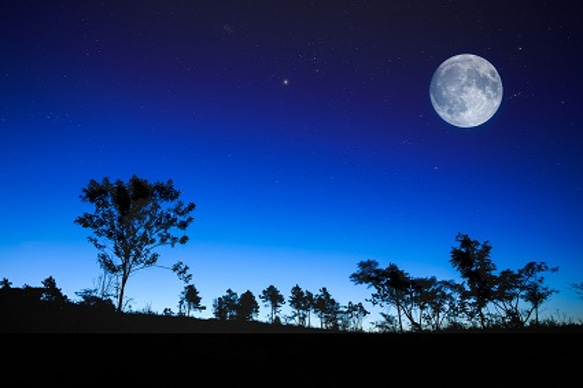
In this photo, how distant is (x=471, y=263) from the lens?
37.0m

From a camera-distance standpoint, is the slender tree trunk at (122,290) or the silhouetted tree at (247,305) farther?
the silhouetted tree at (247,305)

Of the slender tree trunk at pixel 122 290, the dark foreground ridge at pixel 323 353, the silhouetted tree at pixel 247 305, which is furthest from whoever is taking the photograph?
the silhouetted tree at pixel 247 305

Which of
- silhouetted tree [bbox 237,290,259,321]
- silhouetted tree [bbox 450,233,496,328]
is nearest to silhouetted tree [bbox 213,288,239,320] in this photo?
silhouetted tree [bbox 237,290,259,321]

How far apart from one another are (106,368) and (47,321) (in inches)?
869

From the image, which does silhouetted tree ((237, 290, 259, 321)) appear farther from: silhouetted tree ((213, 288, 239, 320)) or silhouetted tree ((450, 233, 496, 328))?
silhouetted tree ((450, 233, 496, 328))

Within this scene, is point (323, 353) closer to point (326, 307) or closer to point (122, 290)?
point (122, 290)

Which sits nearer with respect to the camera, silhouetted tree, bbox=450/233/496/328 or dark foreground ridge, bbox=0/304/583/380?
dark foreground ridge, bbox=0/304/583/380

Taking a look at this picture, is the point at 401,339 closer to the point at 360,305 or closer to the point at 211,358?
the point at 211,358

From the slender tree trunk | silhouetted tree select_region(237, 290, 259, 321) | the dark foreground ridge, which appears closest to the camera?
the dark foreground ridge

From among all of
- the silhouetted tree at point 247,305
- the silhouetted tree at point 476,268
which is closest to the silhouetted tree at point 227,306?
the silhouetted tree at point 247,305

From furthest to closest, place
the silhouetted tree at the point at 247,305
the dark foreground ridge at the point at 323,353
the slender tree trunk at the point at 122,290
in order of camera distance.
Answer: the silhouetted tree at the point at 247,305 < the slender tree trunk at the point at 122,290 < the dark foreground ridge at the point at 323,353

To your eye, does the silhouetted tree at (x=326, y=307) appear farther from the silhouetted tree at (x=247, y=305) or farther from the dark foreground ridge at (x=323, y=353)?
the dark foreground ridge at (x=323, y=353)

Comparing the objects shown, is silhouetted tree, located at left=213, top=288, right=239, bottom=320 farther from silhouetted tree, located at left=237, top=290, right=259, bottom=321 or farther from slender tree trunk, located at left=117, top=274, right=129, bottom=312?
slender tree trunk, located at left=117, top=274, right=129, bottom=312

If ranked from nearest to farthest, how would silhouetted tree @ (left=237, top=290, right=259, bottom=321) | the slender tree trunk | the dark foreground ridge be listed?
the dark foreground ridge
the slender tree trunk
silhouetted tree @ (left=237, top=290, right=259, bottom=321)
